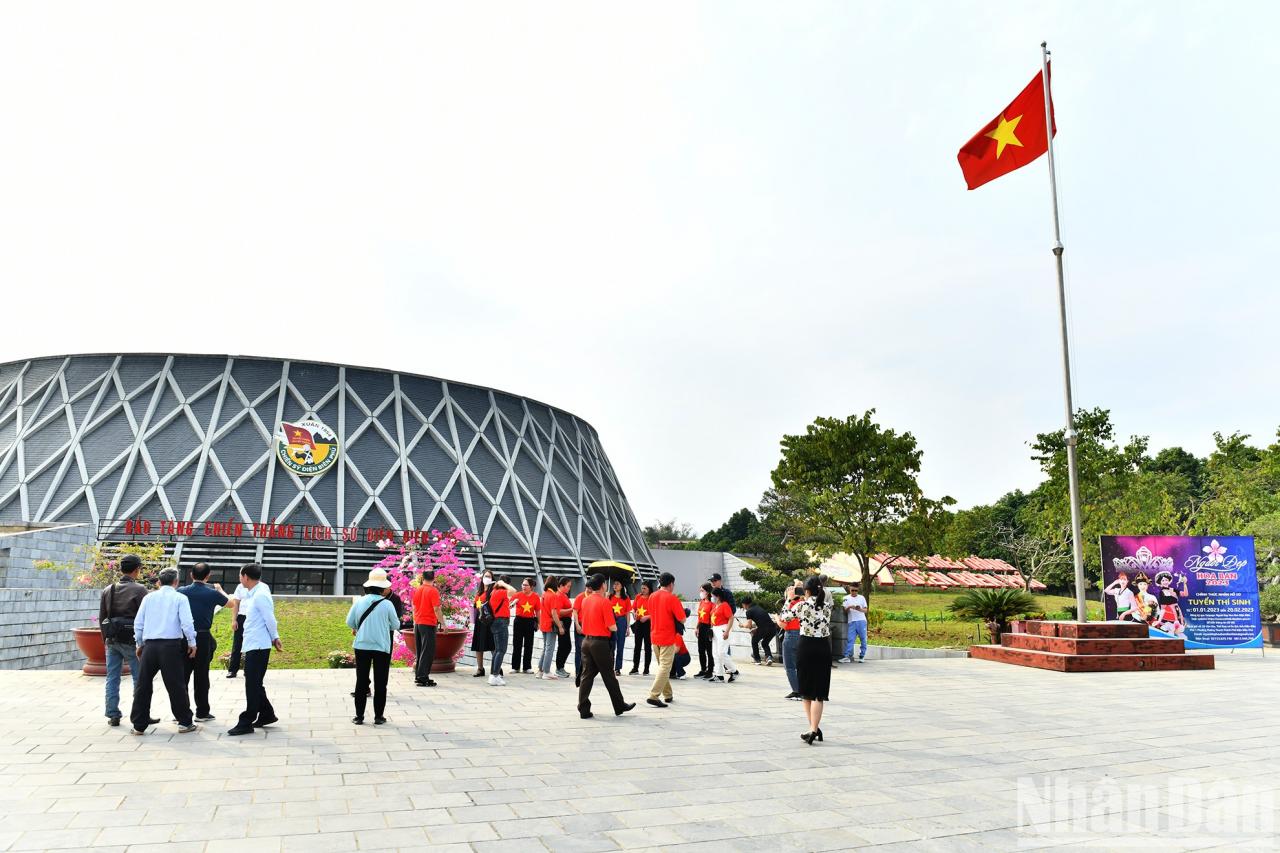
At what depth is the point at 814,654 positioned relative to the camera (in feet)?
24.8

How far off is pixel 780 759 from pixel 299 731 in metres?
4.73

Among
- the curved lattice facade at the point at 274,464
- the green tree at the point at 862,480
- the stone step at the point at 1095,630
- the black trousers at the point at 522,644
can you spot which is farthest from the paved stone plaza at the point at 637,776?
the curved lattice facade at the point at 274,464

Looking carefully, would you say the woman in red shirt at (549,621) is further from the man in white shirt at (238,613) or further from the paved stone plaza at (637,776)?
the man in white shirt at (238,613)

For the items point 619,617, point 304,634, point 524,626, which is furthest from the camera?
point 304,634

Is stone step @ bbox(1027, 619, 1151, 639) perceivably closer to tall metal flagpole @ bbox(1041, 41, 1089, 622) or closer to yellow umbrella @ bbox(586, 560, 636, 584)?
tall metal flagpole @ bbox(1041, 41, 1089, 622)

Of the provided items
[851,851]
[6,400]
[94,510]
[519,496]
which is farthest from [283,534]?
[851,851]

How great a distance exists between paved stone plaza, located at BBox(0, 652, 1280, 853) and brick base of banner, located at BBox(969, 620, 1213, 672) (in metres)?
4.21

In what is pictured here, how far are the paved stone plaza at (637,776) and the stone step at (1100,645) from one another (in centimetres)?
432

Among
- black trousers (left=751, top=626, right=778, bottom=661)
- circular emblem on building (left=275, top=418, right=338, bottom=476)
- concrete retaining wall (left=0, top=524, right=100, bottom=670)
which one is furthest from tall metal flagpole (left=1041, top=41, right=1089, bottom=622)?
circular emblem on building (left=275, top=418, right=338, bottom=476)

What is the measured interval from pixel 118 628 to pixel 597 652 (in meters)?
4.94

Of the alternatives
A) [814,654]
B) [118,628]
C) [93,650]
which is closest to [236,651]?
[93,650]

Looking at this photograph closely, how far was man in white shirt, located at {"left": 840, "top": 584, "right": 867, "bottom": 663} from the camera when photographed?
15.7 m

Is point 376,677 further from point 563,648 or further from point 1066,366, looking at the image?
point 1066,366

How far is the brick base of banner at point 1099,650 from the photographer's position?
574 inches
